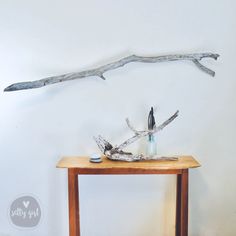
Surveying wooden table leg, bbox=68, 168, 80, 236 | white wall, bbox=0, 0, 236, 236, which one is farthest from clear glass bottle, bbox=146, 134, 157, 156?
wooden table leg, bbox=68, 168, 80, 236

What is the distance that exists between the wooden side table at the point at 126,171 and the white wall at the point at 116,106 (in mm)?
252

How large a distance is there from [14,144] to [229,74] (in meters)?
1.53

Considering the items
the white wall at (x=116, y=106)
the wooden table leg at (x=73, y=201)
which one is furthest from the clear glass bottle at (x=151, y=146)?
the wooden table leg at (x=73, y=201)

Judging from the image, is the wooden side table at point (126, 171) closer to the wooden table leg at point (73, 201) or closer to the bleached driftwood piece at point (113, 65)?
the wooden table leg at point (73, 201)

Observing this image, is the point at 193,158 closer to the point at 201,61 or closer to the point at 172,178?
the point at 172,178

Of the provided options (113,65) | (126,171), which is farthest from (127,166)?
(113,65)

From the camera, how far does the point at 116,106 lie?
220 centimetres

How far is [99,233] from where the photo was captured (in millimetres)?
2273

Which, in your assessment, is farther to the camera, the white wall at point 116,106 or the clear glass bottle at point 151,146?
the white wall at point 116,106

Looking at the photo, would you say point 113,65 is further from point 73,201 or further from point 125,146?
point 73,201

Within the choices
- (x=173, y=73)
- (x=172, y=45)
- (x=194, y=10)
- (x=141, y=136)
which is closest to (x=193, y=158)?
(x=141, y=136)

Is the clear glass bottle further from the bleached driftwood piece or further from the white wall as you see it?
the bleached driftwood piece

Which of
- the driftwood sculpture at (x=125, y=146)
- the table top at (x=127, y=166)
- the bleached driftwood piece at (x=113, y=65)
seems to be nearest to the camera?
the table top at (x=127, y=166)

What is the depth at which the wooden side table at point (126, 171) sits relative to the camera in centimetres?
190
